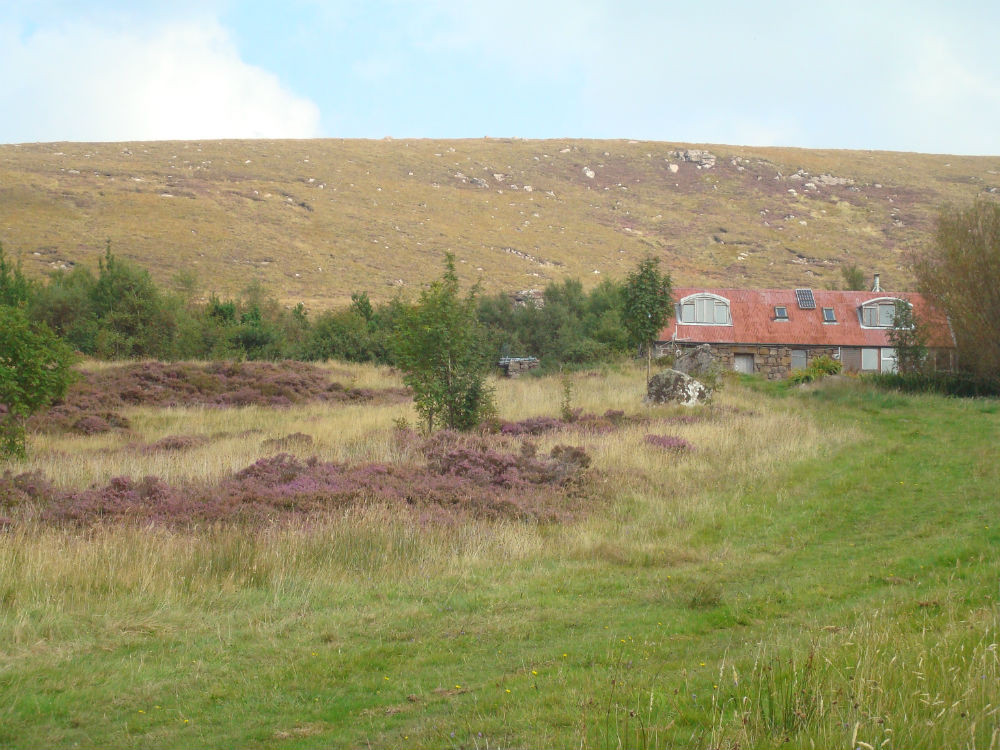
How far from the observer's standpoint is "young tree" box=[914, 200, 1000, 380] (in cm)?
2745

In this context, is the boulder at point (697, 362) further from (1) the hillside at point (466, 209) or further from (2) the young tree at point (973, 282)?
(1) the hillside at point (466, 209)

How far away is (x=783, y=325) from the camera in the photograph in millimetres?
41000

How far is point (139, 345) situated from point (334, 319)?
956 centimetres

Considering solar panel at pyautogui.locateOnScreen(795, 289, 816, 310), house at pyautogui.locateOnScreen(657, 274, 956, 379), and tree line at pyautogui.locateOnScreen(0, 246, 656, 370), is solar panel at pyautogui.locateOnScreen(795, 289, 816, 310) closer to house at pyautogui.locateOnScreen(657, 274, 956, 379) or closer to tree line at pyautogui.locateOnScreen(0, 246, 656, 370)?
house at pyautogui.locateOnScreen(657, 274, 956, 379)

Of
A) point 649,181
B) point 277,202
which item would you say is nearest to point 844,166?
point 649,181

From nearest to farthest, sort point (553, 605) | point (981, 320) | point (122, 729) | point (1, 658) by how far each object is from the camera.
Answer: point (122, 729), point (1, 658), point (553, 605), point (981, 320)

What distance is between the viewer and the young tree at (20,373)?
1341 centimetres

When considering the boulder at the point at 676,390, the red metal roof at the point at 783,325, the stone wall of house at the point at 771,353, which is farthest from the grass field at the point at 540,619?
the red metal roof at the point at 783,325

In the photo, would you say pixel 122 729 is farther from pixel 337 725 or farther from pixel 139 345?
pixel 139 345

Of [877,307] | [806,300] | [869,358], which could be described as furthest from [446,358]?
[877,307]

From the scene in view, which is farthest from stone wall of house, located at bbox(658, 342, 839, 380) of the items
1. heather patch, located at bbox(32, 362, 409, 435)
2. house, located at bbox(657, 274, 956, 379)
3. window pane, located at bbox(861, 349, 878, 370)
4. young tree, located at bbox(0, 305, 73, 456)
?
young tree, located at bbox(0, 305, 73, 456)

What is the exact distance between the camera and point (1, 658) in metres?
6.18

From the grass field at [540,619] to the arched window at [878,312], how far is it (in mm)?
28010

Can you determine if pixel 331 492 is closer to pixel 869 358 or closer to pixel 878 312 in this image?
pixel 869 358
